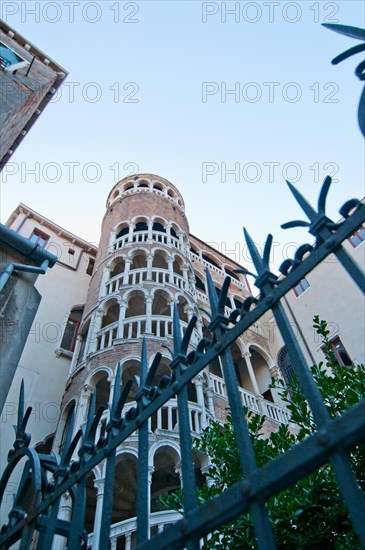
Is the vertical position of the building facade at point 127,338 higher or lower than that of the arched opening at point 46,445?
higher

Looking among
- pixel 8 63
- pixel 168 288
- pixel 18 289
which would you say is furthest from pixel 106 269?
pixel 18 289

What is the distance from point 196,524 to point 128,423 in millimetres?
685

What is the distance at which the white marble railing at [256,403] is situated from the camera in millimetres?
14227

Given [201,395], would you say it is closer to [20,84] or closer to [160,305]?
[160,305]

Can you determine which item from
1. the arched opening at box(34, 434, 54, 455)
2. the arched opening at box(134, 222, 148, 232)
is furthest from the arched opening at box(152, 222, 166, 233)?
the arched opening at box(34, 434, 54, 455)

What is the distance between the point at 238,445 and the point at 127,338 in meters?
11.5

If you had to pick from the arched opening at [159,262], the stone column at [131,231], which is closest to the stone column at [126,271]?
the stone column at [131,231]

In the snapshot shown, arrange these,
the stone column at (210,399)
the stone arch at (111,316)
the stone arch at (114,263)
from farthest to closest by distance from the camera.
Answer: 1. the stone arch at (114,263)
2. the stone arch at (111,316)
3. the stone column at (210,399)

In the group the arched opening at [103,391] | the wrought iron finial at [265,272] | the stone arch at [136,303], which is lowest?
the wrought iron finial at [265,272]

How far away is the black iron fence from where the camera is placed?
131 cm

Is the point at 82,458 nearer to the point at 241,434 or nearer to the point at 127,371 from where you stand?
the point at 241,434

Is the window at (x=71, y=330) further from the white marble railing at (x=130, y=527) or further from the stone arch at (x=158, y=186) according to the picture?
the white marble railing at (x=130, y=527)

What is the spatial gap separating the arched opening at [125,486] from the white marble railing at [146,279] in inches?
255

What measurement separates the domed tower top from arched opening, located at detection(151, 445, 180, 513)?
14.2 metres
